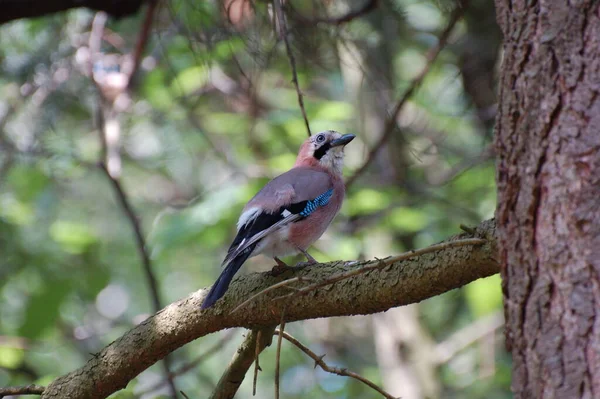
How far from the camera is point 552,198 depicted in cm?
214

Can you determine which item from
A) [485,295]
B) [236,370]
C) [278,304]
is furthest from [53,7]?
[485,295]

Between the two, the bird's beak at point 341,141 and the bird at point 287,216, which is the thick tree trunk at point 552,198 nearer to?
the bird at point 287,216

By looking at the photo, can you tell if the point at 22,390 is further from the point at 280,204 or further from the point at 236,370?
the point at 280,204

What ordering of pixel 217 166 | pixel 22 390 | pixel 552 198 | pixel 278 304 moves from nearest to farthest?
pixel 552 198 < pixel 278 304 < pixel 22 390 < pixel 217 166

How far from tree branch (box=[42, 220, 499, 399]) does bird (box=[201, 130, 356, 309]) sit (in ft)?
1.25

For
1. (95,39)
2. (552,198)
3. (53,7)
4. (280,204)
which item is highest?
(95,39)

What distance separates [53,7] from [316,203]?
229 cm

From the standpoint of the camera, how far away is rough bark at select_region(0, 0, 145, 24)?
5.22 metres

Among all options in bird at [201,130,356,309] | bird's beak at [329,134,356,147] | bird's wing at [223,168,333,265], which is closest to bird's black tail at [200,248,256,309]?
bird at [201,130,356,309]

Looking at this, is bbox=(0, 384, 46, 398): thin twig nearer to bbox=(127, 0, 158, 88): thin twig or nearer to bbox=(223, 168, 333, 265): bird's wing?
bbox=(223, 168, 333, 265): bird's wing

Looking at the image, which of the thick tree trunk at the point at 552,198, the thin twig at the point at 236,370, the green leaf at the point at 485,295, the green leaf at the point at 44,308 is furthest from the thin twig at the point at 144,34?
the thick tree trunk at the point at 552,198

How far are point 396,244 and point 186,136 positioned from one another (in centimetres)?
339

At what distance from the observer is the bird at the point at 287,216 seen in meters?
4.64

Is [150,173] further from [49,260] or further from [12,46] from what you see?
[49,260]
